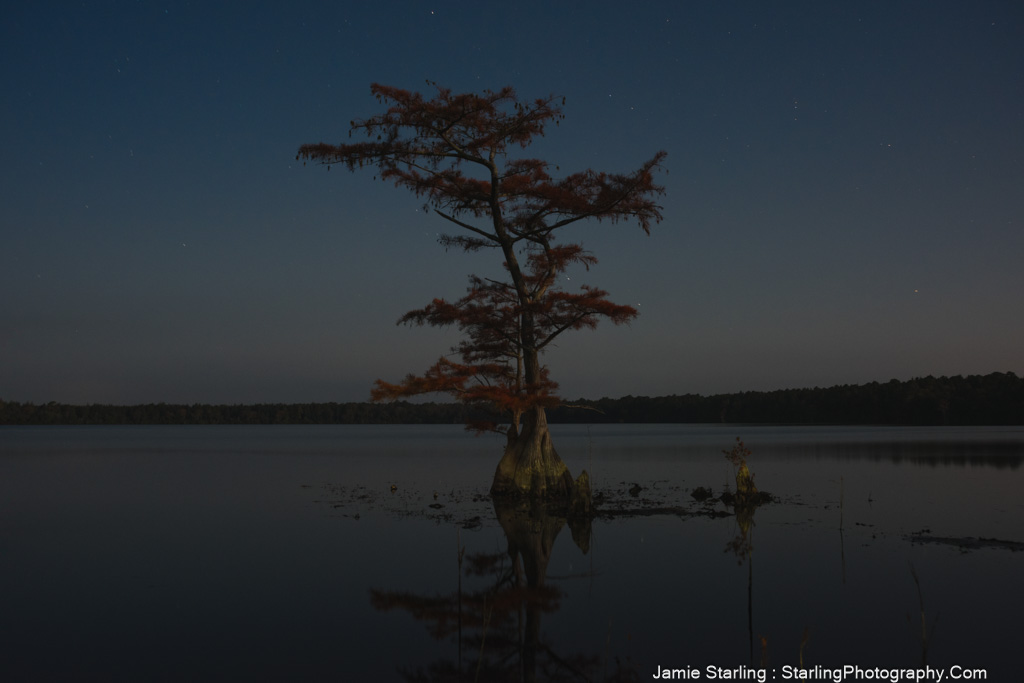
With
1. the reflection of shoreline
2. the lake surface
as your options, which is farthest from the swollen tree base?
the reflection of shoreline

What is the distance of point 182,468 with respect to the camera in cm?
4547

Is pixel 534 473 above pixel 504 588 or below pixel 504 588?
above

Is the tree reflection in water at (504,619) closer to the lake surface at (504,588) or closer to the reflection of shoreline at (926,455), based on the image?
the lake surface at (504,588)

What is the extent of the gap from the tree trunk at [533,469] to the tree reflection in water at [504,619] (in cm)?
493

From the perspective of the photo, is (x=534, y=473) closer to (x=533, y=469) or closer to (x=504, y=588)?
(x=533, y=469)

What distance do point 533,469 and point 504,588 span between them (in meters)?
10.3

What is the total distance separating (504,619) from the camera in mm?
11430

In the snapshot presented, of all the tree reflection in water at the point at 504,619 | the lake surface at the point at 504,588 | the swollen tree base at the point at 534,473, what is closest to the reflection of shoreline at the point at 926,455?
the lake surface at the point at 504,588

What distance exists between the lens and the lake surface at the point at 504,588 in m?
9.59

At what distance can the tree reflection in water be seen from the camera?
9188 millimetres

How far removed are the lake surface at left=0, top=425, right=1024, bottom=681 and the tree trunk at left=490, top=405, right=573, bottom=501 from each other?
3.70 ft

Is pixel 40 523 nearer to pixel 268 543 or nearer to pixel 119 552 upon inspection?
pixel 119 552

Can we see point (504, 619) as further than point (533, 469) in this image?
No

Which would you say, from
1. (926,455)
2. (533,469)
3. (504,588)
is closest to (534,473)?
(533,469)
